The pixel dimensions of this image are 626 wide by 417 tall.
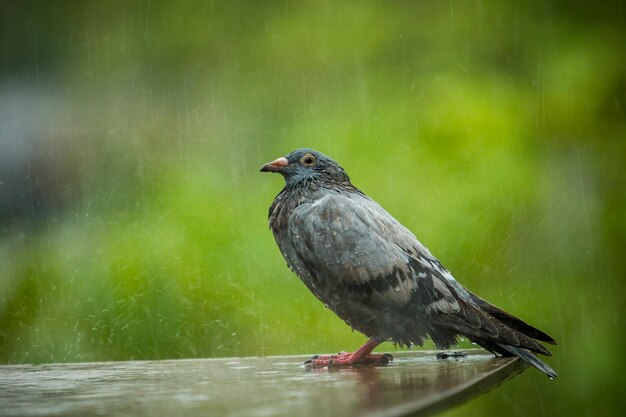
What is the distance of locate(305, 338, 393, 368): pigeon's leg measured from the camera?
2916mm

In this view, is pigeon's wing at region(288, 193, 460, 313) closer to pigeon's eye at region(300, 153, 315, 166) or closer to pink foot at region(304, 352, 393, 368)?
pink foot at region(304, 352, 393, 368)

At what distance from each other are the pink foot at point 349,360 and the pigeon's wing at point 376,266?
21 cm

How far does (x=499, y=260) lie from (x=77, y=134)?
3936mm

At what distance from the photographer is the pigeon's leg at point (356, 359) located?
292 centimetres

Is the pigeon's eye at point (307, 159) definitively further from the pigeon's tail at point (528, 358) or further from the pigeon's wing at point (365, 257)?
the pigeon's tail at point (528, 358)

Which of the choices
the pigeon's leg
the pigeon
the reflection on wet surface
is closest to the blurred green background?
the pigeon

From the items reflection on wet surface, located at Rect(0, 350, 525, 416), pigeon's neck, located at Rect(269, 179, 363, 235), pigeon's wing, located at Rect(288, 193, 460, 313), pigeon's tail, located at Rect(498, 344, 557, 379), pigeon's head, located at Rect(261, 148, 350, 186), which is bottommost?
pigeon's tail, located at Rect(498, 344, 557, 379)

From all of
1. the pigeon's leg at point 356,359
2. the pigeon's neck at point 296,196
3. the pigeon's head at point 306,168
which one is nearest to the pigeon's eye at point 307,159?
the pigeon's head at point 306,168

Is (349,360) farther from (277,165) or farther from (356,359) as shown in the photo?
(277,165)

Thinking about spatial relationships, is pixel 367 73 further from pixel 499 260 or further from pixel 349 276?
pixel 349 276

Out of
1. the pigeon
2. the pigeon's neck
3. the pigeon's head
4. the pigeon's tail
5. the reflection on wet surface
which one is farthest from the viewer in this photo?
the pigeon's head

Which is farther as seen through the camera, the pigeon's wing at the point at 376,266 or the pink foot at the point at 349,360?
the pigeon's wing at the point at 376,266

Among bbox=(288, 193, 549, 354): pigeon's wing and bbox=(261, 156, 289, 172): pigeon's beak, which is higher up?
bbox=(261, 156, 289, 172): pigeon's beak

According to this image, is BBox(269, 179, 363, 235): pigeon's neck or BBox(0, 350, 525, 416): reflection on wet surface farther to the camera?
BBox(269, 179, 363, 235): pigeon's neck
